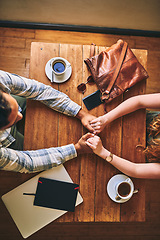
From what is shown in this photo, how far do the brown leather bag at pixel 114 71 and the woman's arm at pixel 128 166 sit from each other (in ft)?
1.09

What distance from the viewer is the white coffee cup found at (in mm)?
1264

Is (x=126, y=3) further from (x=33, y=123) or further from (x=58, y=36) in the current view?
(x=33, y=123)

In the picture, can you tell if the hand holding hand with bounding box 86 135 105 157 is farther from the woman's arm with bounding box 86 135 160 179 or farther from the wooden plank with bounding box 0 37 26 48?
the wooden plank with bounding box 0 37 26 48

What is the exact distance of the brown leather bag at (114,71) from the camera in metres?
1.32

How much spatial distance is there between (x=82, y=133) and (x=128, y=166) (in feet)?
1.31

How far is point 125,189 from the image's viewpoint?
1282 mm

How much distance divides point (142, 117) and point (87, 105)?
0.43 m

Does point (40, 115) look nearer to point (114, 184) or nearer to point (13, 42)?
point (114, 184)

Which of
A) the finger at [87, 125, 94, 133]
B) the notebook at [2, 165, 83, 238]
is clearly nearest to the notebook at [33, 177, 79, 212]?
the notebook at [2, 165, 83, 238]

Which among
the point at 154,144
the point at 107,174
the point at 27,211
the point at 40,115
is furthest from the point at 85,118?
the point at 27,211

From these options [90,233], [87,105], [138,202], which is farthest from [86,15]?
[90,233]

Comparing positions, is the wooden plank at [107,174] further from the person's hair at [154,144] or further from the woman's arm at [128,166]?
the person's hair at [154,144]

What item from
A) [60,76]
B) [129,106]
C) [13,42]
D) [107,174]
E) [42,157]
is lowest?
[107,174]

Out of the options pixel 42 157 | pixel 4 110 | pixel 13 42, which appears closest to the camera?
pixel 4 110
